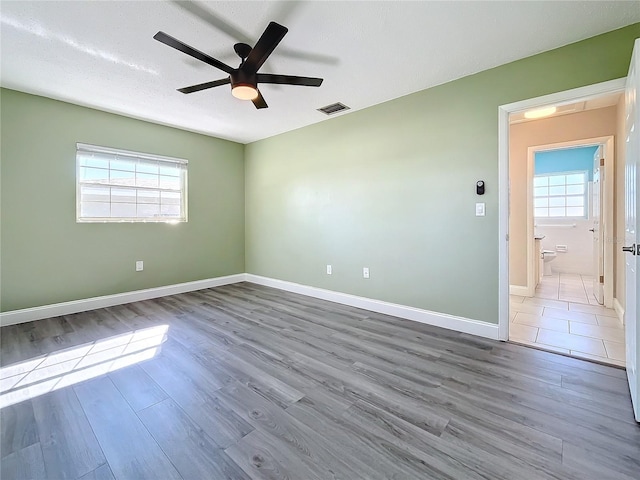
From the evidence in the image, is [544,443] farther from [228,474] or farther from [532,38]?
[532,38]

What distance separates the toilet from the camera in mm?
5320

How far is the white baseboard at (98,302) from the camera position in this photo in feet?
10.4

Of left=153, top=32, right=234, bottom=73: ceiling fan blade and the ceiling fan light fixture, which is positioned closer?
left=153, top=32, right=234, bottom=73: ceiling fan blade

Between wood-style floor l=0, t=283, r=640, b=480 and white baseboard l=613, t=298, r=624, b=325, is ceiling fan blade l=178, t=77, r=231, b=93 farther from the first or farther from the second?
white baseboard l=613, t=298, r=624, b=325

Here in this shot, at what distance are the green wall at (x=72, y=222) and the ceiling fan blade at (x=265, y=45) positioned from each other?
2754 millimetres

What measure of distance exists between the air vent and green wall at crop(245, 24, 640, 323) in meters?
0.18

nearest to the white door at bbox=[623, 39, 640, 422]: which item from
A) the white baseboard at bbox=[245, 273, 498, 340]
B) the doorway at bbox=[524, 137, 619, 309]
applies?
the white baseboard at bbox=[245, 273, 498, 340]

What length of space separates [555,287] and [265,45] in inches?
212

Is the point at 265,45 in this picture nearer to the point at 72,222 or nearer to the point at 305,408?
the point at 305,408

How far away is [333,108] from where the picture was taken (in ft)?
11.8

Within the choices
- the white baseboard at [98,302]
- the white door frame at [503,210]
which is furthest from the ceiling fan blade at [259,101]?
the white baseboard at [98,302]

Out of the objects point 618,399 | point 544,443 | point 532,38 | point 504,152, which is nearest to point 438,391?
point 544,443

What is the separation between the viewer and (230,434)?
4.94 feet

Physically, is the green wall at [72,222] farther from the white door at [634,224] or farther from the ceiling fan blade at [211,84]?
the white door at [634,224]
